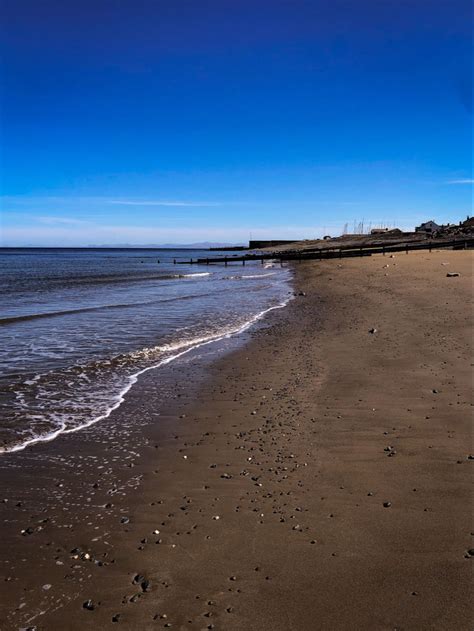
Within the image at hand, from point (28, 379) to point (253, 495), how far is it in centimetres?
632

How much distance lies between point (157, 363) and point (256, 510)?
6468 millimetres

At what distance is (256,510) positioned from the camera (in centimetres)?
436

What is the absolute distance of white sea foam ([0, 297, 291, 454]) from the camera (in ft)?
20.6

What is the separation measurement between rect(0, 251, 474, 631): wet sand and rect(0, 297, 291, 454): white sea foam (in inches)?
9.1

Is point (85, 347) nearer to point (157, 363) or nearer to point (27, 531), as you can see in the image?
point (157, 363)

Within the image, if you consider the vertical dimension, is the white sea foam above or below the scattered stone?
above

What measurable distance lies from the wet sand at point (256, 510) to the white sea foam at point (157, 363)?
0.76 ft

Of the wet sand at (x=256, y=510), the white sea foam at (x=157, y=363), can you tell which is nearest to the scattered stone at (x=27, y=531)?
the wet sand at (x=256, y=510)

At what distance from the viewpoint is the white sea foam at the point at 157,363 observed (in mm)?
6266

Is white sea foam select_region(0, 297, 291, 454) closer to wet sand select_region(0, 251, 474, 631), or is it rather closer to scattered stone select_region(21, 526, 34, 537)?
wet sand select_region(0, 251, 474, 631)

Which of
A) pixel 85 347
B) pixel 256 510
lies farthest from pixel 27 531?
pixel 85 347

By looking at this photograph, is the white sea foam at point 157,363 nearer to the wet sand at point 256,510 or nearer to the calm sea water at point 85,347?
the calm sea water at point 85,347

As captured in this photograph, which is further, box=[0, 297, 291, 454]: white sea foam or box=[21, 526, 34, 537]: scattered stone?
box=[0, 297, 291, 454]: white sea foam

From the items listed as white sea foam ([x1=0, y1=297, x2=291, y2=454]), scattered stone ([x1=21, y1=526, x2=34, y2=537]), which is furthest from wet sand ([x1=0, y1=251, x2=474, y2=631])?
white sea foam ([x1=0, y1=297, x2=291, y2=454])
